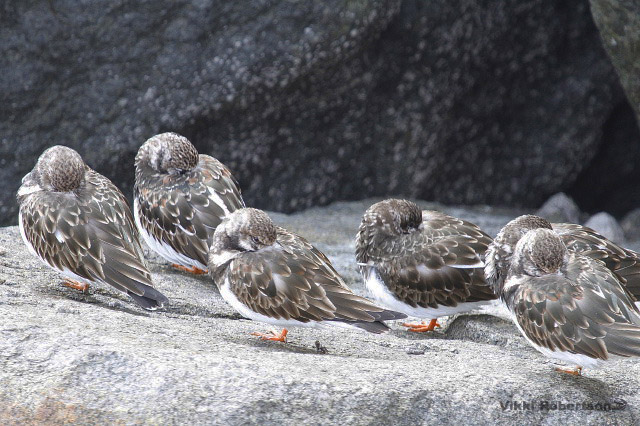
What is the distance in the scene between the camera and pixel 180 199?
6.83 meters

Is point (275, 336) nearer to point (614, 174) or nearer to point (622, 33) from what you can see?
point (622, 33)

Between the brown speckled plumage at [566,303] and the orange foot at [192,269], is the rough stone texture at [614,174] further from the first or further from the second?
the brown speckled plumage at [566,303]

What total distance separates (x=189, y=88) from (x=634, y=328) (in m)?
5.02

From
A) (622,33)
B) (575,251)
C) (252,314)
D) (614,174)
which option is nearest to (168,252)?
(252,314)

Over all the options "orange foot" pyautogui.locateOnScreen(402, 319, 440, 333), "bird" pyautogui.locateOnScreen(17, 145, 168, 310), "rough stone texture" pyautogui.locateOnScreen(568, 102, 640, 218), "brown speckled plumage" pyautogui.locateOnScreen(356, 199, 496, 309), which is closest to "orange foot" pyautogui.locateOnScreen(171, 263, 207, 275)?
"bird" pyautogui.locateOnScreen(17, 145, 168, 310)

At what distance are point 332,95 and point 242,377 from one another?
16.5ft

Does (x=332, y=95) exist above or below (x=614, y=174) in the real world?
A: above

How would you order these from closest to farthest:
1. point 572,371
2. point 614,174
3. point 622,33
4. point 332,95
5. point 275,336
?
1. point 572,371
2. point 275,336
3. point 622,33
4. point 332,95
5. point 614,174

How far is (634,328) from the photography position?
A: 476 cm

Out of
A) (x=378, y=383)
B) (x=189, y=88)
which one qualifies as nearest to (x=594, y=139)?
(x=189, y=88)

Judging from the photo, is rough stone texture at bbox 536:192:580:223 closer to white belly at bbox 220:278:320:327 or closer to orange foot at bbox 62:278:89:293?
white belly at bbox 220:278:320:327

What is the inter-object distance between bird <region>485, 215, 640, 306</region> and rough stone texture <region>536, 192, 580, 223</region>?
4194mm

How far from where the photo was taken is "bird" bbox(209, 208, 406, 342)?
213 inches

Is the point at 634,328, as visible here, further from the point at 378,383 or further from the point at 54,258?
the point at 54,258
